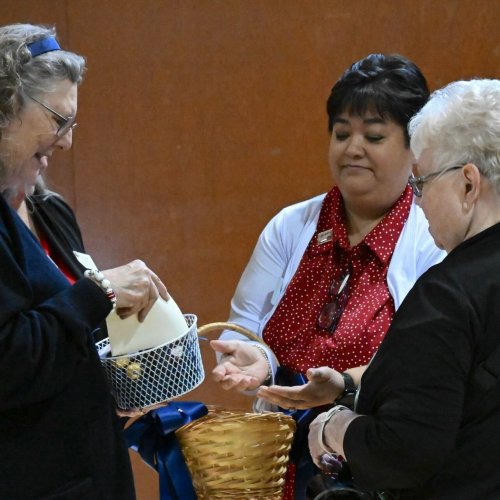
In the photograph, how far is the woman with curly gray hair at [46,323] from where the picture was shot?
153 cm

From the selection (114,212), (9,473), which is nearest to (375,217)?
(9,473)

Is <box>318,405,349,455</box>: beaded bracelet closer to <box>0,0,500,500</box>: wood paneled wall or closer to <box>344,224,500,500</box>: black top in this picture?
<box>344,224,500,500</box>: black top

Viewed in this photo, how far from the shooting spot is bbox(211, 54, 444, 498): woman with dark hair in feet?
6.91

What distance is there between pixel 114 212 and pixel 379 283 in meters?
1.66

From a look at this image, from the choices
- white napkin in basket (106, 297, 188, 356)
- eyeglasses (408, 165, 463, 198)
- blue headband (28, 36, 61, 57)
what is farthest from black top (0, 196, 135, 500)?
eyeglasses (408, 165, 463, 198)

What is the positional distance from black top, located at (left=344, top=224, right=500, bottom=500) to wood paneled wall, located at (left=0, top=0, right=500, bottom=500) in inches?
77.4

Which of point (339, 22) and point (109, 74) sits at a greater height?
point (339, 22)

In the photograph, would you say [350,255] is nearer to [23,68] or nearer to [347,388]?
[347,388]

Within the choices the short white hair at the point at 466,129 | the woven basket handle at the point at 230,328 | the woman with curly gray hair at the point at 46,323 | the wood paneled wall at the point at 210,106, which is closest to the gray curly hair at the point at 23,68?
the woman with curly gray hair at the point at 46,323

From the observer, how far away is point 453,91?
1569mm

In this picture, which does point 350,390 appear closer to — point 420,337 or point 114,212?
point 420,337

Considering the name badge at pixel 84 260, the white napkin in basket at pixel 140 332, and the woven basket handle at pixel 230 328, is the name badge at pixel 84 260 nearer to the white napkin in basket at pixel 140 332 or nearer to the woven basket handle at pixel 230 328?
the white napkin in basket at pixel 140 332

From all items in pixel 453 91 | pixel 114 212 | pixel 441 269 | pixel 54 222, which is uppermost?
pixel 453 91

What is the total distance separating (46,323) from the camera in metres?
1.54
